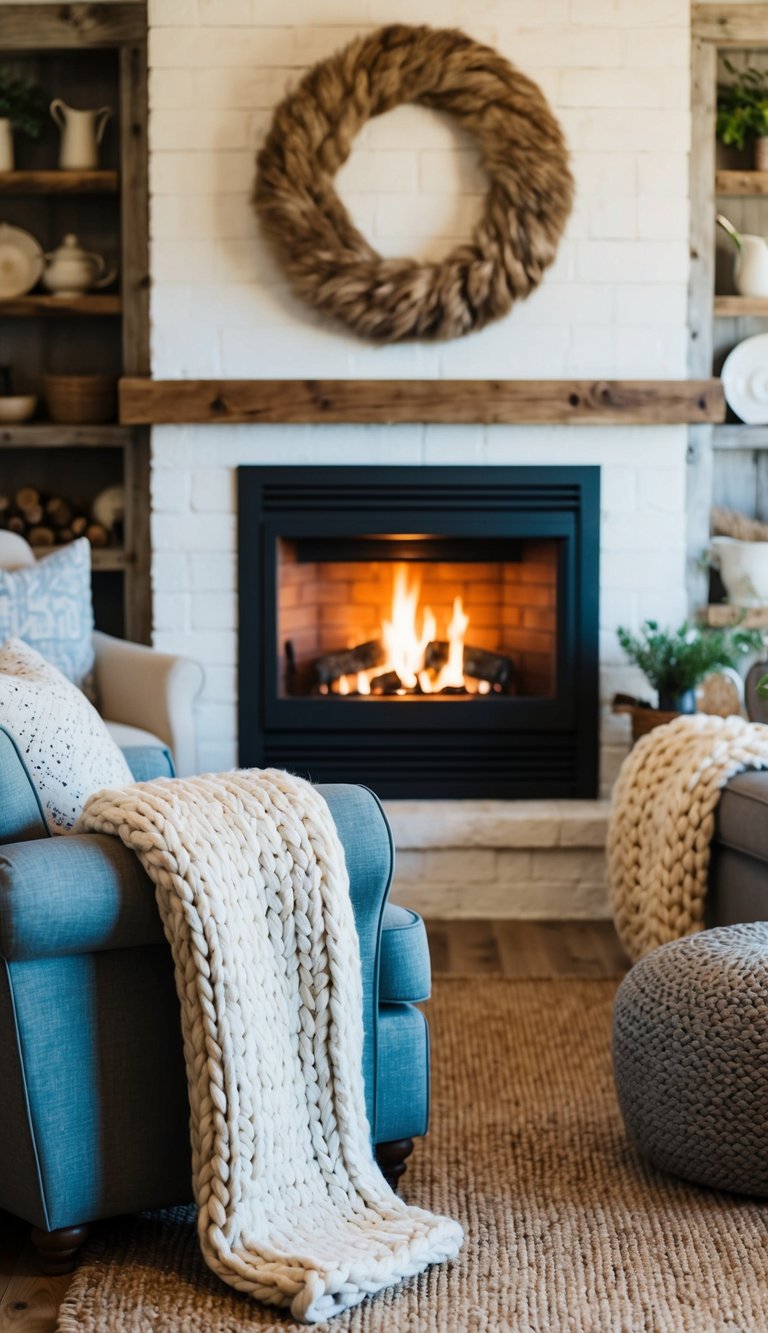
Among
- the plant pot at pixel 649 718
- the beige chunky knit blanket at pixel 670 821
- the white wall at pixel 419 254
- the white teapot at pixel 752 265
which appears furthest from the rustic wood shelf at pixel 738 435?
the beige chunky knit blanket at pixel 670 821

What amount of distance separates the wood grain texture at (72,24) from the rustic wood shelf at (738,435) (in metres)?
1.89

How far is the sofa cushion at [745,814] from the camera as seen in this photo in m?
2.76

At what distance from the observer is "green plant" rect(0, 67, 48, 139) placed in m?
4.13

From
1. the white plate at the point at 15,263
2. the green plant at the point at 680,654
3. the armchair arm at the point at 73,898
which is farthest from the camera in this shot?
the white plate at the point at 15,263

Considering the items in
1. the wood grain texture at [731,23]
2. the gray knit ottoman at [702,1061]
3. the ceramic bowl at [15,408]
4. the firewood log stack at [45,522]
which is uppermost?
the wood grain texture at [731,23]

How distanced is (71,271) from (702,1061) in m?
2.93

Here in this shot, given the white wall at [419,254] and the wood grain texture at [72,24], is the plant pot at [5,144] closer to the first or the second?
the wood grain texture at [72,24]

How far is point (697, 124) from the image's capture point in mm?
4102

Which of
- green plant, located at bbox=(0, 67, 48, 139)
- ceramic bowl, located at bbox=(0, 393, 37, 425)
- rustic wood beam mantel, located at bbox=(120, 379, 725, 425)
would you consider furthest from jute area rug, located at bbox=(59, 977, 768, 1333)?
green plant, located at bbox=(0, 67, 48, 139)

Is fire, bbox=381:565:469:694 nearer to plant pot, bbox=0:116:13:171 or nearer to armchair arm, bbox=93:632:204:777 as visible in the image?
armchair arm, bbox=93:632:204:777

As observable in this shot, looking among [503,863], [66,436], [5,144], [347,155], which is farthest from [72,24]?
[503,863]

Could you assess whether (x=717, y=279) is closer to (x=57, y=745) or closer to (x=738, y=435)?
(x=738, y=435)

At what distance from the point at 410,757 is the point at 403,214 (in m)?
1.43

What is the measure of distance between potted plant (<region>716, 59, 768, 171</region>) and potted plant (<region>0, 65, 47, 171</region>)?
1.86m
